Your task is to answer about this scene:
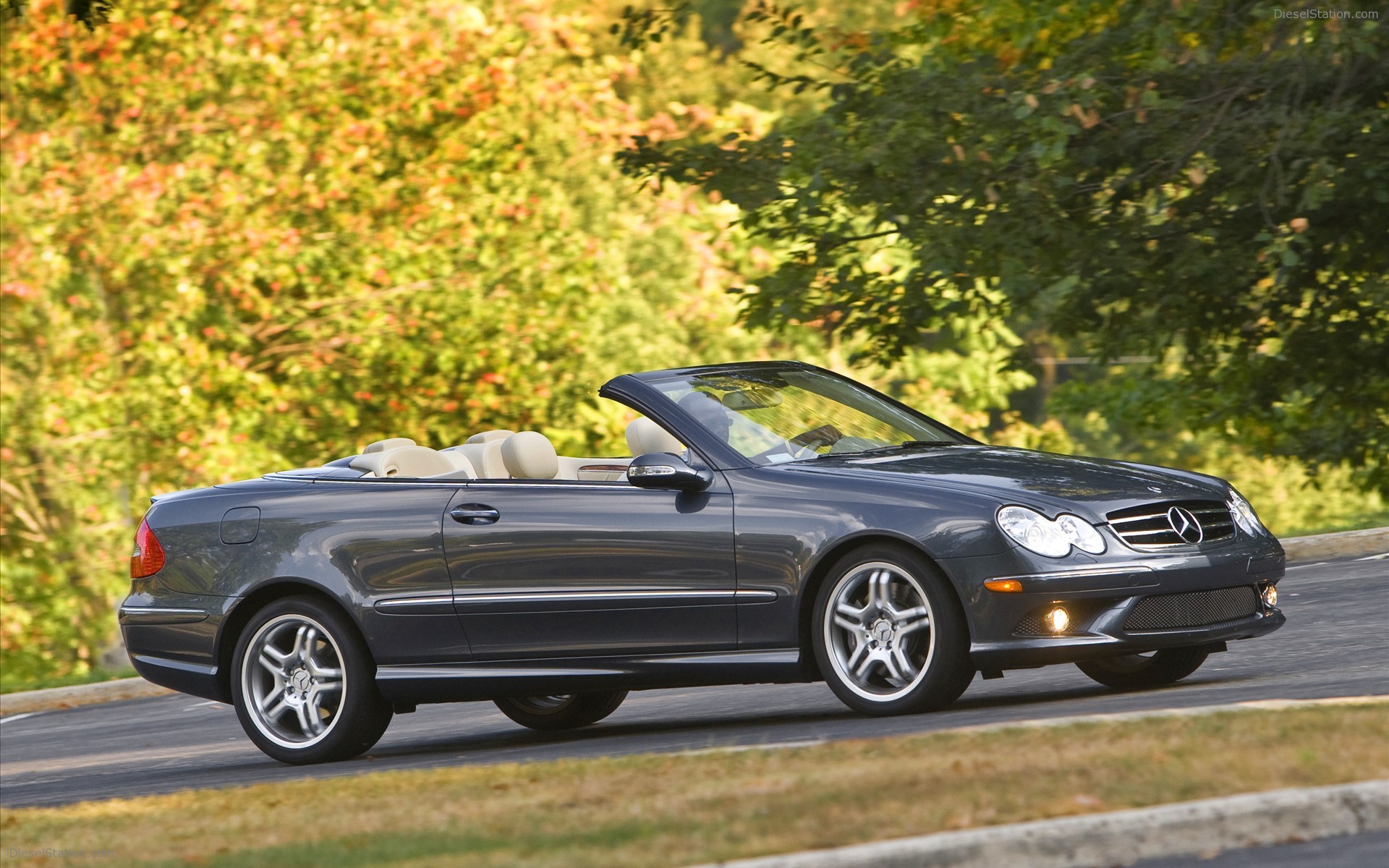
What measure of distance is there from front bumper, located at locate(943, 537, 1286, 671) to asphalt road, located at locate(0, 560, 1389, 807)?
26 cm

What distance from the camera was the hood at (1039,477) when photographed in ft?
25.0

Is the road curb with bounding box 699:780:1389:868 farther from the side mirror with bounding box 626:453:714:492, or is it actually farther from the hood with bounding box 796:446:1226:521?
the side mirror with bounding box 626:453:714:492

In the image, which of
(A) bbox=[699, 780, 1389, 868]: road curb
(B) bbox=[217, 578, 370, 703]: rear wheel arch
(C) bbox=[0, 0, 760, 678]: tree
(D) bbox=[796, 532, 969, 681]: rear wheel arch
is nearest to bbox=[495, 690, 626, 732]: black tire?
(B) bbox=[217, 578, 370, 703]: rear wheel arch

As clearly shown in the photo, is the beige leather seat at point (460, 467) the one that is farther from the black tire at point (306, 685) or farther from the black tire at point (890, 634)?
the black tire at point (890, 634)

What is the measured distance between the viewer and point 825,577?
784 cm

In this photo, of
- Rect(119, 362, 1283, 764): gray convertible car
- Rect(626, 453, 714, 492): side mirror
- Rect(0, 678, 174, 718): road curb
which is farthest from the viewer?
Rect(0, 678, 174, 718): road curb

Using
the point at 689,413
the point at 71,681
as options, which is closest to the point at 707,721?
the point at 689,413

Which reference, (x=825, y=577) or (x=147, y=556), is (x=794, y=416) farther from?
(x=147, y=556)

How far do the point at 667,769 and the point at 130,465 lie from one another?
48.1 ft

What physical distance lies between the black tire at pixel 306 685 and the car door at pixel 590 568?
622 millimetres

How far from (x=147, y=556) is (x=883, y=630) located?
3.69m

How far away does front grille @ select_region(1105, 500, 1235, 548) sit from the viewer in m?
7.59

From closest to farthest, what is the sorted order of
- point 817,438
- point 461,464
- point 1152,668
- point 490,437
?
1. point 817,438
2. point 1152,668
3. point 461,464
4. point 490,437

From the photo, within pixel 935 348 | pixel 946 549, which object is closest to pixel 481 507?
pixel 946 549
